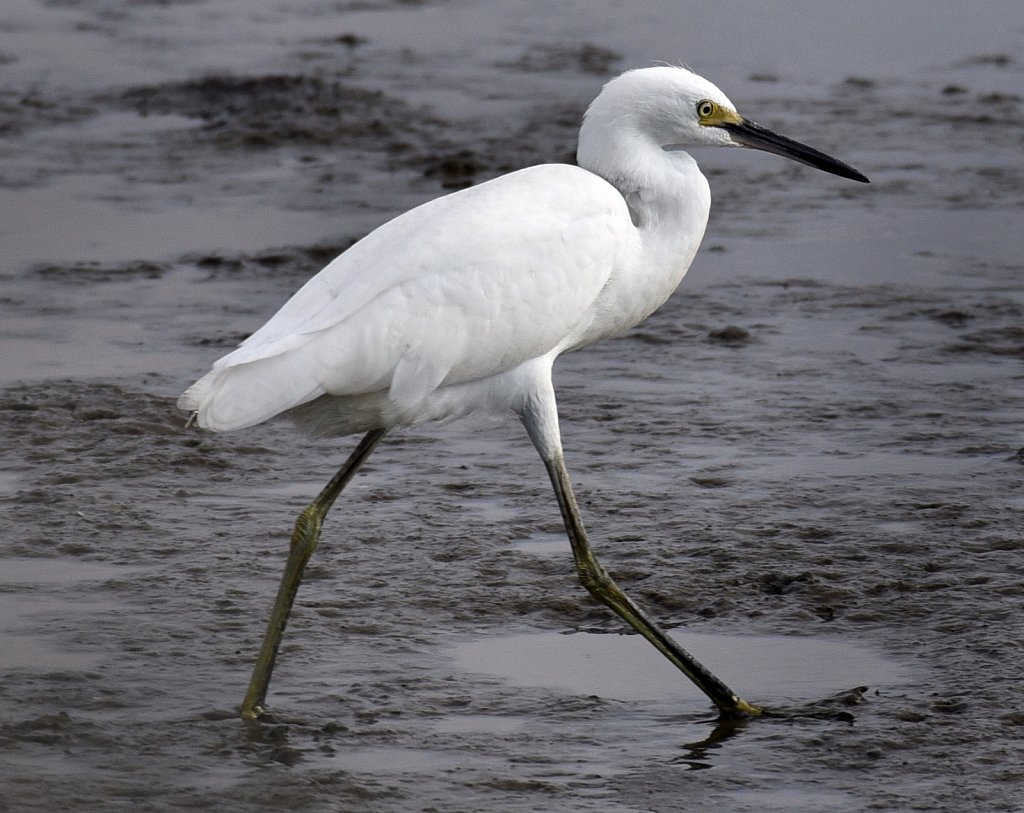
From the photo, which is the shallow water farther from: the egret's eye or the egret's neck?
the egret's eye

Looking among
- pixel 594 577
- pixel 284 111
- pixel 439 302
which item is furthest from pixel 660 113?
pixel 284 111

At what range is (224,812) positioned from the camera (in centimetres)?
448

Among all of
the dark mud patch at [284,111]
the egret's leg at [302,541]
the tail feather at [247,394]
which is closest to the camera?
the tail feather at [247,394]

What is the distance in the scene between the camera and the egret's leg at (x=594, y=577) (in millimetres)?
5141

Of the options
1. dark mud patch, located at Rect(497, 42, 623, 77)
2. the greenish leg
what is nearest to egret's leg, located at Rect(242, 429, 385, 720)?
the greenish leg

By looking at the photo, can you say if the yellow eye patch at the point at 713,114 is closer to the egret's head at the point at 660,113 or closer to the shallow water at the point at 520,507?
the egret's head at the point at 660,113

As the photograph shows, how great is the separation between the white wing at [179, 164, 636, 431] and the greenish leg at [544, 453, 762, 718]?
397 mm

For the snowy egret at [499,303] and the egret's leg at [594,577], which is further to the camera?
the egret's leg at [594,577]

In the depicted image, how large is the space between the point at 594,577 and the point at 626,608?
0.13 meters

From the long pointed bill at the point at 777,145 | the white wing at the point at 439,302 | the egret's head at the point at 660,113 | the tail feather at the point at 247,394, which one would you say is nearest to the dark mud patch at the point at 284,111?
the long pointed bill at the point at 777,145

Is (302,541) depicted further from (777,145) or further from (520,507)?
(777,145)

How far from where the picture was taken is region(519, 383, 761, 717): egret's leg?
16.9 feet

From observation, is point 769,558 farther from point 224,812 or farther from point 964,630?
point 224,812

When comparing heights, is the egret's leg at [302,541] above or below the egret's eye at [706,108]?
below
